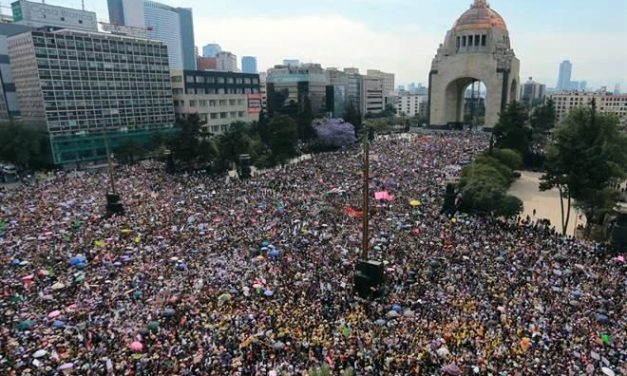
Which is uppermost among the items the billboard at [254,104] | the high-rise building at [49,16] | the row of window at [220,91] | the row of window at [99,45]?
the high-rise building at [49,16]

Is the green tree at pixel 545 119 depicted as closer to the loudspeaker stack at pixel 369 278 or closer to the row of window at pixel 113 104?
the row of window at pixel 113 104

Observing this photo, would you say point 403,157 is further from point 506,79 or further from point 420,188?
point 506,79

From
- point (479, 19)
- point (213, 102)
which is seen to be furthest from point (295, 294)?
point (479, 19)

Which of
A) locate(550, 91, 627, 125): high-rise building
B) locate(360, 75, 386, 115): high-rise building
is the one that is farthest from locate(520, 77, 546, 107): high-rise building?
locate(360, 75, 386, 115): high-rise building

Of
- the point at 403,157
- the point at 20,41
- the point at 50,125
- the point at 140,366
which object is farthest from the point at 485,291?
the point at 20,41

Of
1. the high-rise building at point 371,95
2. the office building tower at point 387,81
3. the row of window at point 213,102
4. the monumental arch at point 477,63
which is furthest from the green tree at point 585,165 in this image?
the office building tower at point 387,81

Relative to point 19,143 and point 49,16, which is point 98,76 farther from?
point 49,16

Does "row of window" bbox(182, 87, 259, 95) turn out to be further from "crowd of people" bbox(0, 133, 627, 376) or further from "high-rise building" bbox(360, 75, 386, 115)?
"high-rise building" bbox(360, 75, 386, 115)
